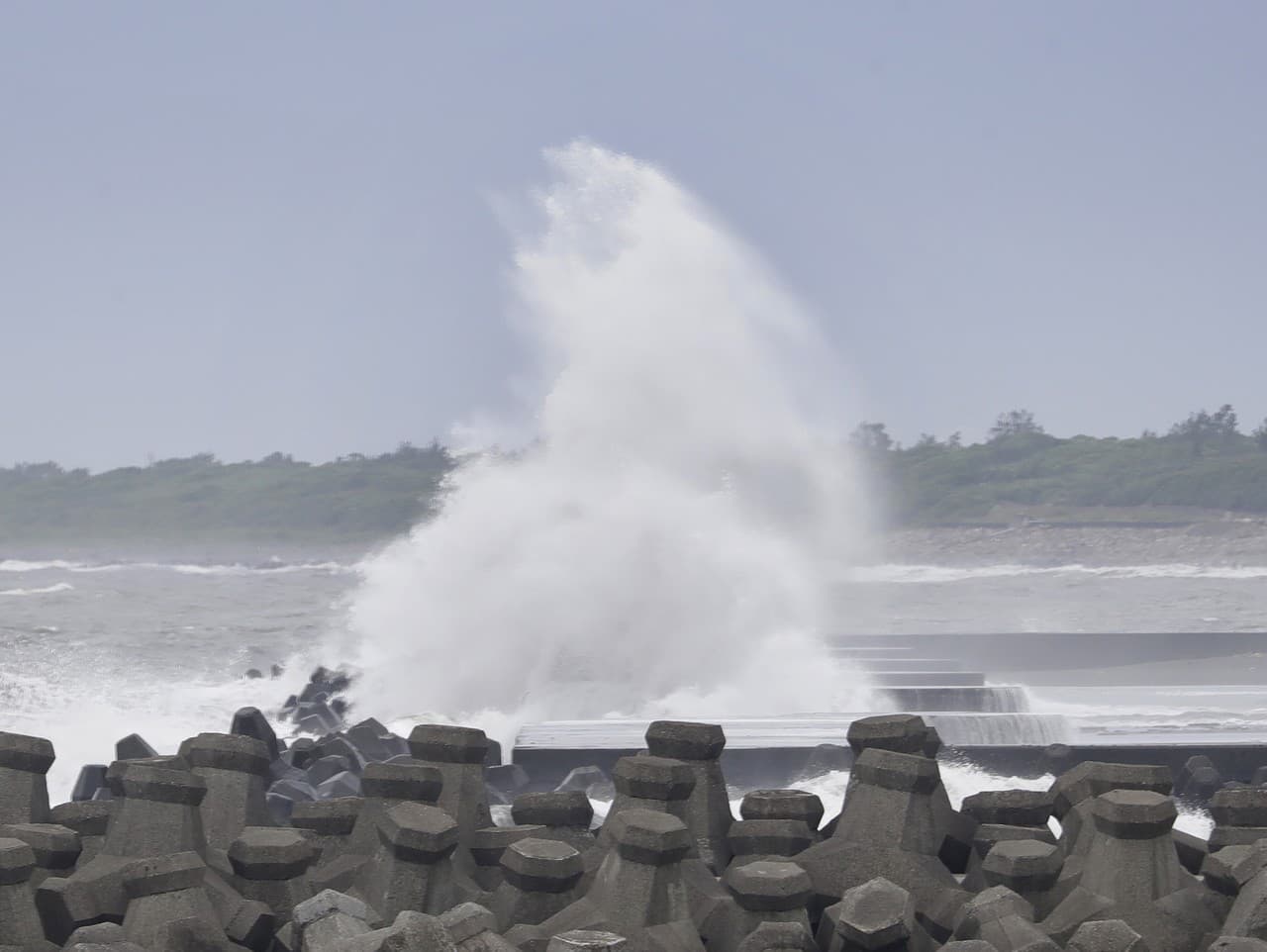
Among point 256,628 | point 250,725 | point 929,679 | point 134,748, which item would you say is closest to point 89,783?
point 134,748

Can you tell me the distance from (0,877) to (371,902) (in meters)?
0.87

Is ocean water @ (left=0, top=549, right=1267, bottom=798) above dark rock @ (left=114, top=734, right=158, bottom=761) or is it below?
above

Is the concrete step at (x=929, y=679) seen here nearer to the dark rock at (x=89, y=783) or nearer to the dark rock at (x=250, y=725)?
A: the dark rock at (x=250, y=725)

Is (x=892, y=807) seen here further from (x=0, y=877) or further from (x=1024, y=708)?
(x=1024, y=708)

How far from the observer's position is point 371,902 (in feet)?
12.7

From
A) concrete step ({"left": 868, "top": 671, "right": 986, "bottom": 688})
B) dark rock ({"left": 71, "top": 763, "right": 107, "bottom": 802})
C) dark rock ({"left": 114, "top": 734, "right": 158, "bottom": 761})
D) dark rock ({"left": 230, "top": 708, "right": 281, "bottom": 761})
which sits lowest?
dark rock ({"left": 71, "top": 763, "right": 107, "bottom": 802})

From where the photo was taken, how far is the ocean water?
1095 cm

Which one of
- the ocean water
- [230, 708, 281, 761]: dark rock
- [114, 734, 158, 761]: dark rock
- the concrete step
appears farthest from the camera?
the concrete step

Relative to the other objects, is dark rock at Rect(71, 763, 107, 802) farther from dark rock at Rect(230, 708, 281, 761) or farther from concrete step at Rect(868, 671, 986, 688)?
concrete step at Rect(868, 671, 986, 688)

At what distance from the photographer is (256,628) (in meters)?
23.5

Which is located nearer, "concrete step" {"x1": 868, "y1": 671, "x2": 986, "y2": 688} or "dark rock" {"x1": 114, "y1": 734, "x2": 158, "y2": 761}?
"dark rock" {"x1": 114, "y1": 734, "x2": 158, "y2": 761}

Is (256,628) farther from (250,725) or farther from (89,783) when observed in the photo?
(89,783)

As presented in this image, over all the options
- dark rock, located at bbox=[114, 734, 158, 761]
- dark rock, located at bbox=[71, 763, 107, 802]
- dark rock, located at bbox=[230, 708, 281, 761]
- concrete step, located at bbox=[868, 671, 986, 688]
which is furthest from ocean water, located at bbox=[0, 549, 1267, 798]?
dark rock, located at bbox=[114, 734, 158, 761]

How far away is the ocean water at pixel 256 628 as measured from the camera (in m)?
11.0
